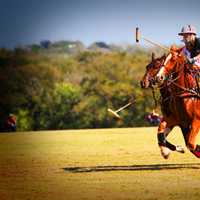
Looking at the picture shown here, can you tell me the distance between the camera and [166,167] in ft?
48.3

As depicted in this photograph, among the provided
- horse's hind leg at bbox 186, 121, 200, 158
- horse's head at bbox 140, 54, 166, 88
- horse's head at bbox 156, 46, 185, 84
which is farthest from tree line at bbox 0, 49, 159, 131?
horse's hind leg at bbox 186, 121, 200, 158

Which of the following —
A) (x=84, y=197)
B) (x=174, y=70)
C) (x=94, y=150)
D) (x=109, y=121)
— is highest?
(x=174, y=70)

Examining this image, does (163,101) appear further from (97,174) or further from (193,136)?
(97,174)

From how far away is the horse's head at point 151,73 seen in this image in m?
13.7

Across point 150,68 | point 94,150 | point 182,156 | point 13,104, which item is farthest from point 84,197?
point 13,104

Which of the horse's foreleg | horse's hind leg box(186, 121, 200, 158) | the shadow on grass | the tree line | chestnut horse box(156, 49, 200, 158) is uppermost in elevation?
chestnut horse box(156, 49, 200, 158)

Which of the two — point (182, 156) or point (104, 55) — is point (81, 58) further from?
point (182, 156)

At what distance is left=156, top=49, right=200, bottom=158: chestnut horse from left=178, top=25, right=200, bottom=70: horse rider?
0.10m

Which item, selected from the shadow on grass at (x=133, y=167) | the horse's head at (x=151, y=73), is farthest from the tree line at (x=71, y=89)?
the horse's head at (x=151, y=73)

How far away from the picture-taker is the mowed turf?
37.6 feet

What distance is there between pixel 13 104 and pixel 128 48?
2926 cm

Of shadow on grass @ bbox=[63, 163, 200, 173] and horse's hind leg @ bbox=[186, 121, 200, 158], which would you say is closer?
horse's hind leg @ bbox=[186, 121, 200, 158]

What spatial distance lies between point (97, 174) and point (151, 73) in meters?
1.85

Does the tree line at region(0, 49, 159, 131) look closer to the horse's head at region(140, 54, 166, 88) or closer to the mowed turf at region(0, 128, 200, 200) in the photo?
the mowed turf at region(0, 128, 200, 200)
